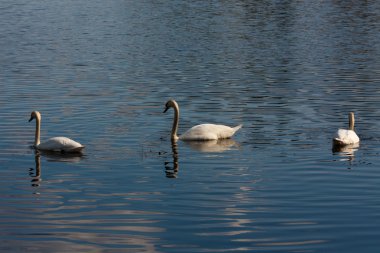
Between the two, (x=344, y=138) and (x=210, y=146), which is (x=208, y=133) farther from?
(x=344, y=138)

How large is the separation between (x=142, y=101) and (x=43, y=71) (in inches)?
485

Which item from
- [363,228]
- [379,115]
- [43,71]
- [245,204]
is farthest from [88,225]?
[43,71]

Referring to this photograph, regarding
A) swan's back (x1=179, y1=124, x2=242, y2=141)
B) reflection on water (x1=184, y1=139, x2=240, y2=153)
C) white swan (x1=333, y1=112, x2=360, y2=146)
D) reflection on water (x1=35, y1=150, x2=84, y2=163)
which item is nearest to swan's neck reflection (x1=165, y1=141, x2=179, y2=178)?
reflection on water (x1=184, y1=139, x2=240, y2=153)

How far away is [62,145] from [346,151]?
27.4 ft

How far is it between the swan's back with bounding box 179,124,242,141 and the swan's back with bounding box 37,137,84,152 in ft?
13.3

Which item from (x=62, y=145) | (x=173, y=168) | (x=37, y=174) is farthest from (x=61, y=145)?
(x=173, y=168)

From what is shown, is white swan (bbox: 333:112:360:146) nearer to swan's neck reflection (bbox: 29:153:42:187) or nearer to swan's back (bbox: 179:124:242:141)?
swan's back (bbox: 179:124:242:141)

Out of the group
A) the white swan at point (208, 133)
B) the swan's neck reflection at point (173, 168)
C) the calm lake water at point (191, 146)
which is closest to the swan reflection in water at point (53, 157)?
the calm lake water at point (191, 146)

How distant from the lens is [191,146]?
2875 cm

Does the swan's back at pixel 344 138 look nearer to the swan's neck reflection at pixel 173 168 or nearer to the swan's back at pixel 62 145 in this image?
the swan's neck reflection at pixel 173 168

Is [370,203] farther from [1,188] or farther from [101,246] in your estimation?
[1,188]

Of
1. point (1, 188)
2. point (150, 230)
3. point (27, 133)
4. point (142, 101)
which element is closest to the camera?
point (150, 230)

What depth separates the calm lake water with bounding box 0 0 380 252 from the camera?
1825cm

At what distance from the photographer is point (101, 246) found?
56.1ft
